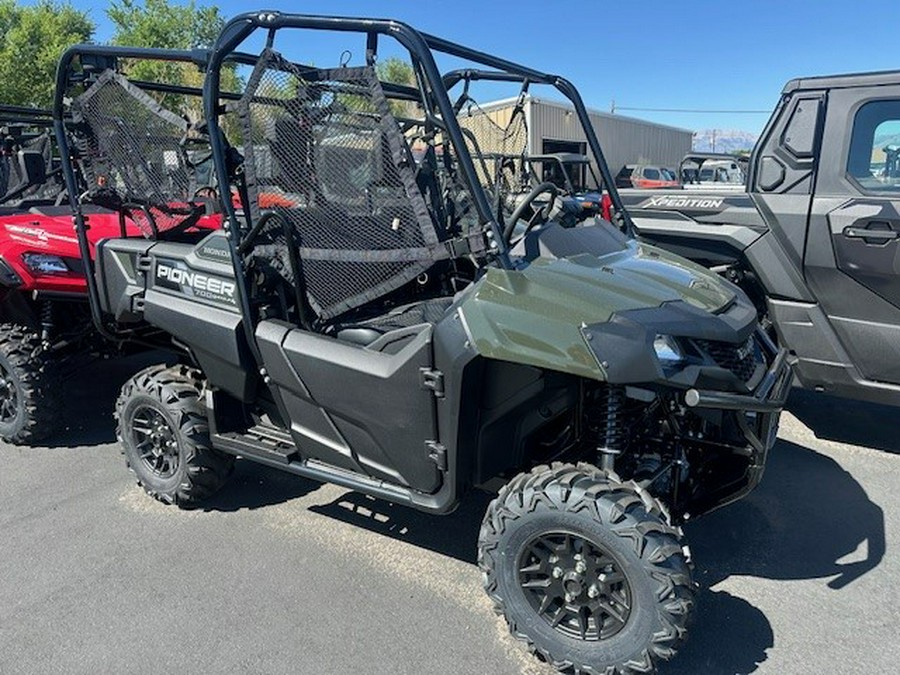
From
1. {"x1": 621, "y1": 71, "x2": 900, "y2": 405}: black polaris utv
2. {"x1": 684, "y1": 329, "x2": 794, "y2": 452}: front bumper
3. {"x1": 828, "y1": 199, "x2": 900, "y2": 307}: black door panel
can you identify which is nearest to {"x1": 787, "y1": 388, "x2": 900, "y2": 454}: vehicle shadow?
{"x1": 621, "y1": 71, "x2": 900, "y2": 405}: black polaris utv

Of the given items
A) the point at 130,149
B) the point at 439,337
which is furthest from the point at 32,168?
the point at 439,337

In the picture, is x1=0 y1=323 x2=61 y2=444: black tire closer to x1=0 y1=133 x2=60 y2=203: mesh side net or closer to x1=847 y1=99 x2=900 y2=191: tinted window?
x1=0 y1=133 x2=60 y2=203: mesh side net

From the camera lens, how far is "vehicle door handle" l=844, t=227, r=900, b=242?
376cm

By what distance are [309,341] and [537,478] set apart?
1122mm

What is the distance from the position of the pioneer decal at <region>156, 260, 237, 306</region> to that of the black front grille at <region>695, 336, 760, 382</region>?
2.10 meters

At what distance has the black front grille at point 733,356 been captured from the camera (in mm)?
2500

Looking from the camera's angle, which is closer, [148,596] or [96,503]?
[148,596]

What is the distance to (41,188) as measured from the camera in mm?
6262

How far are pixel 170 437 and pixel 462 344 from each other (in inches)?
82.3

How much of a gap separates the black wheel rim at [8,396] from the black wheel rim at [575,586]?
3.75m

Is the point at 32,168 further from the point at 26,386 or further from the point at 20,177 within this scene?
the point at 26,386

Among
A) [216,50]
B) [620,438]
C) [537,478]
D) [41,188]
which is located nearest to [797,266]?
[620,438]

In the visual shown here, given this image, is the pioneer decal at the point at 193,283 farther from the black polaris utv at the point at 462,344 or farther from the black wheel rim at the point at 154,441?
the black wheel rim at the point at 154,441

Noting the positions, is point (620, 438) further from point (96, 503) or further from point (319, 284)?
point (96, 503)
